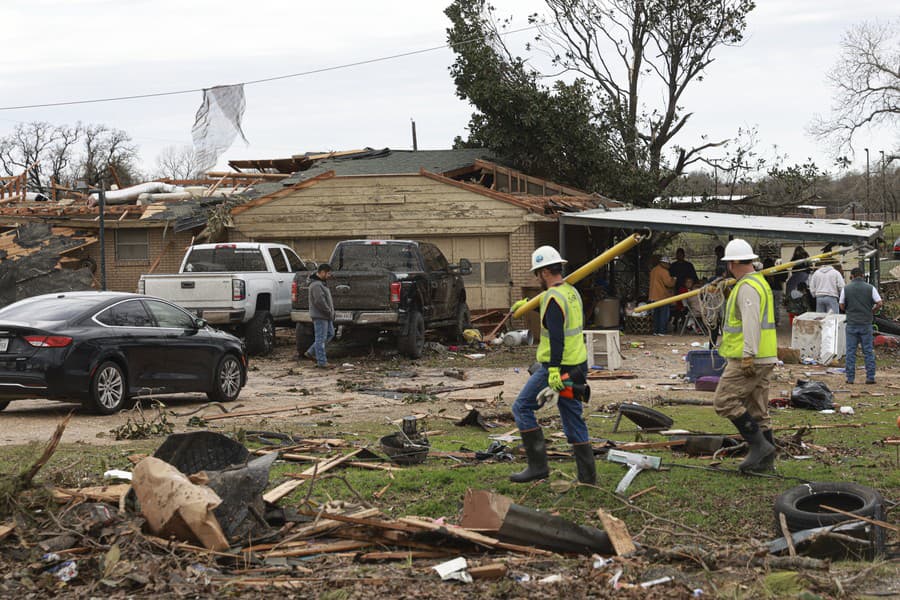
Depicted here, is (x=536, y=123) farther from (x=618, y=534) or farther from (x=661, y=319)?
(x=618, y=534)

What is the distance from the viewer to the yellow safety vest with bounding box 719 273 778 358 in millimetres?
8617

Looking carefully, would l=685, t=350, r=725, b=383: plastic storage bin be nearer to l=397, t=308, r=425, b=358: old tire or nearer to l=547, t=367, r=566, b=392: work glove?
l=397, t=308, r=425, b=358: old tire

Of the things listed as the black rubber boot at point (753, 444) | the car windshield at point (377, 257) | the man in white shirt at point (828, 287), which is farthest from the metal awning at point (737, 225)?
the black rubber boot at point (753, 444)

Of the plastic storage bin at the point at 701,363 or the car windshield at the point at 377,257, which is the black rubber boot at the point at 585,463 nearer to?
the plastic storage bin at the point at 701,363

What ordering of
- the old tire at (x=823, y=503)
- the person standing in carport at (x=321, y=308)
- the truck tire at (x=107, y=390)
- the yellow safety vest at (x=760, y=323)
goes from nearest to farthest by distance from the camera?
the old tire at (x=823, y=503)
the yellow safety vest at (x=760, y=323)
the truck tire at (x=107, y=390)
the person standing in carport at (x=321, y=308)

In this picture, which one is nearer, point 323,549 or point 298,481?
point 323,549

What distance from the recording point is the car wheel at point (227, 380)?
1398cm

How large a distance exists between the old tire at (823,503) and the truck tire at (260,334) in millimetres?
14414

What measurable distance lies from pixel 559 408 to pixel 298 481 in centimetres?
209

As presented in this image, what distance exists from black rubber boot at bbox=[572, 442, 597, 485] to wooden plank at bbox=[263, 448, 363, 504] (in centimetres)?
198

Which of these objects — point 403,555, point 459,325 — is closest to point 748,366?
point 403,555

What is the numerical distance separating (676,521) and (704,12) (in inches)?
1237

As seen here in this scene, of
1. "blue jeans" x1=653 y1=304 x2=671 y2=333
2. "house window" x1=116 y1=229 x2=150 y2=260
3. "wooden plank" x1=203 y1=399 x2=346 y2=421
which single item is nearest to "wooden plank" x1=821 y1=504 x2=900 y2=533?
"wooden plank" x1=203 y1=399 x2=346 y2=421

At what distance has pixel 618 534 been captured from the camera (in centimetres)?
667
